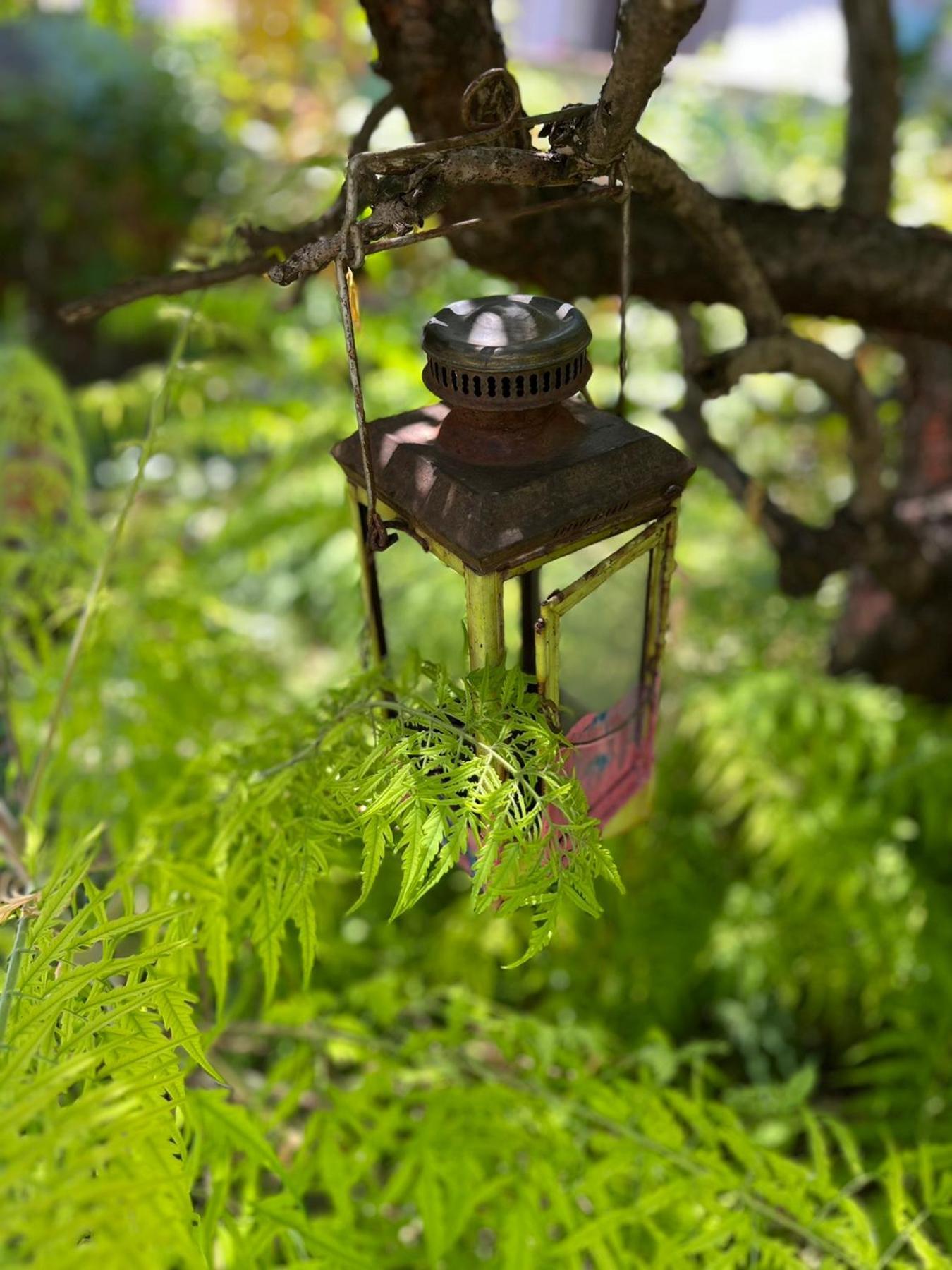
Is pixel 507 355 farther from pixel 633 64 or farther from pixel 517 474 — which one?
pixel 633 64

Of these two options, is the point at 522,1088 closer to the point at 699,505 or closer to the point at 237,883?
the point at 237,883

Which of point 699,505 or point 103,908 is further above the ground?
point 103,908

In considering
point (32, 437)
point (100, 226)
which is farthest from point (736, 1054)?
point (100, 226)

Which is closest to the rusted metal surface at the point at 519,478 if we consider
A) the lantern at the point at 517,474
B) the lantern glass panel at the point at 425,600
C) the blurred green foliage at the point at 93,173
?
the lantern at the point at 517,474

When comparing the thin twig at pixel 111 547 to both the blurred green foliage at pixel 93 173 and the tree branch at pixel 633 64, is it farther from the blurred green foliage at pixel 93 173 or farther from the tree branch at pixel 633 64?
the blurred green foliage at pixel 93 173

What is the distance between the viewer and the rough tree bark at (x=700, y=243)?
0.88 metres

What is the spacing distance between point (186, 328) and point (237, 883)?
28.2 inches

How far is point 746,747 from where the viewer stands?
234cm

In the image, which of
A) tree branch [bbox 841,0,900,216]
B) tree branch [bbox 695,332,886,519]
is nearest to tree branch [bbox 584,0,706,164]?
tree branch [bbox 695,332,886,519]

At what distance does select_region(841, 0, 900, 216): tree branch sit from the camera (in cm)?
213

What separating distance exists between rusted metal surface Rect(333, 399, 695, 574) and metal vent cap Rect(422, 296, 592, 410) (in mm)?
53

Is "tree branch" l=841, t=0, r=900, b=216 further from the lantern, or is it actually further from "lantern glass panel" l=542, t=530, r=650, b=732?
the lantern

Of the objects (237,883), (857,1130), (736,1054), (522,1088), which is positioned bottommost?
(736,1054)

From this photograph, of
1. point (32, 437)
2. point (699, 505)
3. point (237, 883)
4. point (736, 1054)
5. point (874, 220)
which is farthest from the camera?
point (699, 505)
